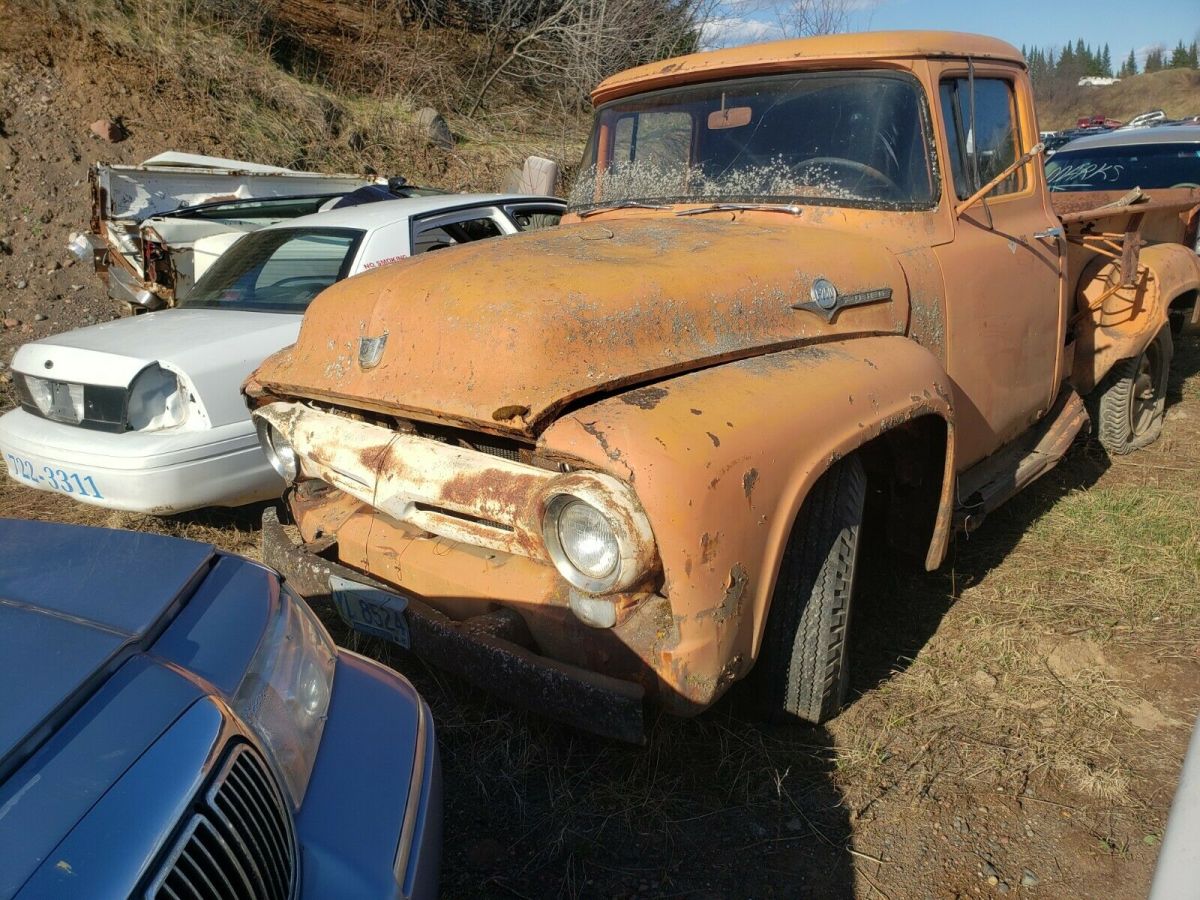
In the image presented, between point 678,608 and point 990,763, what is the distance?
127cm

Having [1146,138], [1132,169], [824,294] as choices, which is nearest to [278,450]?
[824,294]

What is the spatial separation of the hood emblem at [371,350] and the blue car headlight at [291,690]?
88 cm

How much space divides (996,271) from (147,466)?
3.51m

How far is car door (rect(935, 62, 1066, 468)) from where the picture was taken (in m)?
3.39

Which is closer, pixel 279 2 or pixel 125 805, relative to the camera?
pixel 125 805

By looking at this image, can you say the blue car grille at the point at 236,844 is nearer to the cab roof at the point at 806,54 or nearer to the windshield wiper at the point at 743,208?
the windshield wiper at the point at 743,208

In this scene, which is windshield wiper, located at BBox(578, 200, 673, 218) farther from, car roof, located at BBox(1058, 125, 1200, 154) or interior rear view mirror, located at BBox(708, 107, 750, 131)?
car roof, located at BBox(1058, 125, 1200, 154)

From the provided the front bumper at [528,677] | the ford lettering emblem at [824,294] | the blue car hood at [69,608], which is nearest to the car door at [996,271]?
the ford lettering emblem at [824,294]

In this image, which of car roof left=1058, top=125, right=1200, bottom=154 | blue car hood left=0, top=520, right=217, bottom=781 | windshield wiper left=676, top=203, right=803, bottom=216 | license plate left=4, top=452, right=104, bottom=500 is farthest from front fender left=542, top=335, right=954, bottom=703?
car roof left=1058, top=125, right=1200, bottom=154

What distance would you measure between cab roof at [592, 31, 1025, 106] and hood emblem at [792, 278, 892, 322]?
971mm

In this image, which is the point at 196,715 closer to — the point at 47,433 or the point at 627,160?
the point at 627,160

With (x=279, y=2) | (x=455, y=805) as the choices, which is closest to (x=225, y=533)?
(x=455, y=805)

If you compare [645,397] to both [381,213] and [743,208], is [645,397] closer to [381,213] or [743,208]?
[743,208]

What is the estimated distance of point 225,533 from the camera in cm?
468
